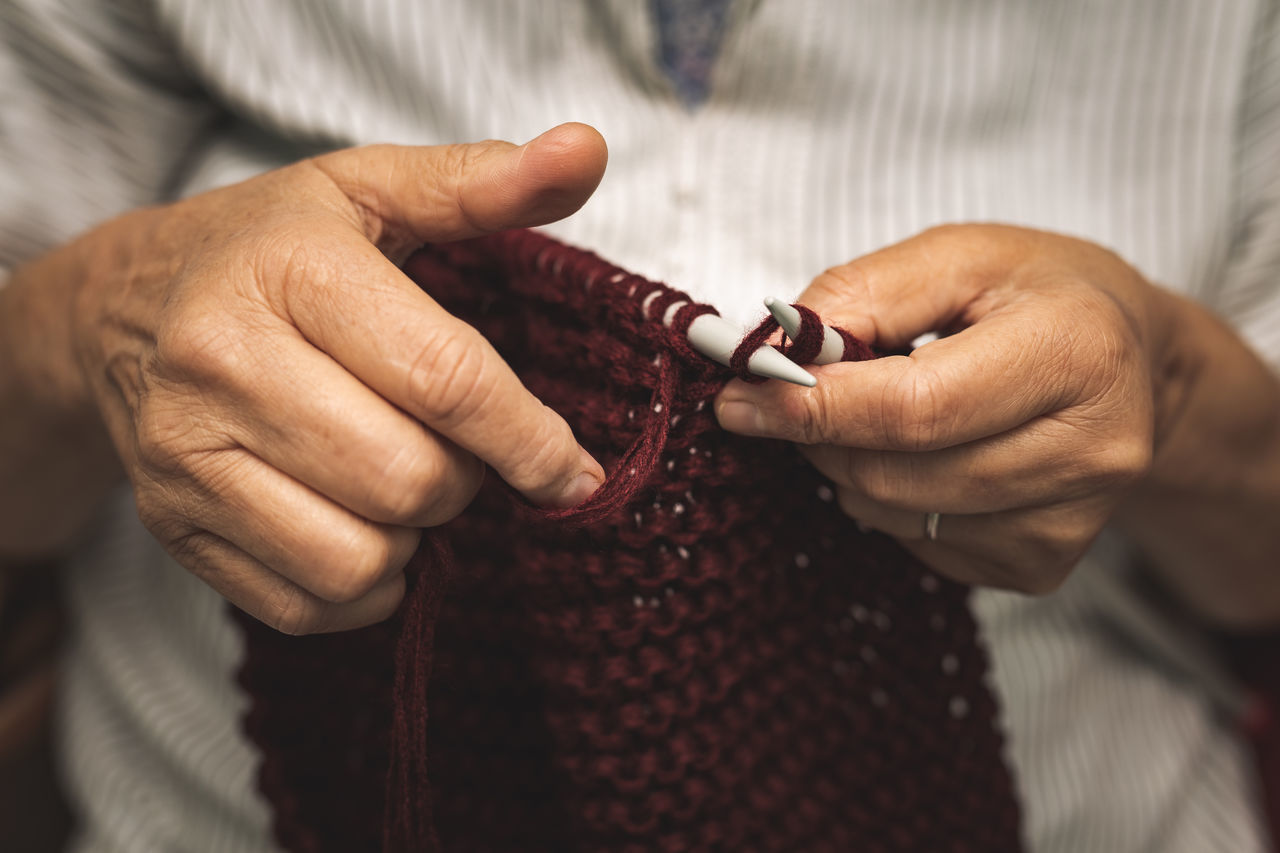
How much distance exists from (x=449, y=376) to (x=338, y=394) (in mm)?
67

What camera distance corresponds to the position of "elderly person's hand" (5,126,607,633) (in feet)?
1.54

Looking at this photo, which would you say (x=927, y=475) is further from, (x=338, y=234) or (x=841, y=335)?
(x=338, y=234)

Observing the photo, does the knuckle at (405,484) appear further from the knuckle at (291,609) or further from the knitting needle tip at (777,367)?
the knitting needle tip at (777,367)

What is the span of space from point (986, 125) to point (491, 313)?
1.86 ft

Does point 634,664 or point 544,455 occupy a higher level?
point 544,455

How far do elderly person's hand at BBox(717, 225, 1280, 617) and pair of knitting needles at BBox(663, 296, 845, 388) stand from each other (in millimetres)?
16

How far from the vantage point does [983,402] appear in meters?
0.53

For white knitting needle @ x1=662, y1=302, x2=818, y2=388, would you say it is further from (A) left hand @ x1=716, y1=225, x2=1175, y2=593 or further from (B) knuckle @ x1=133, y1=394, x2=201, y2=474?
(B) knuckle @ x1=133, y1=394, x2=201, y2=474

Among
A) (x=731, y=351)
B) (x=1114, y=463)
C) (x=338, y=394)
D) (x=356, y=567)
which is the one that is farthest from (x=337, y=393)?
(x=1114, y=463)

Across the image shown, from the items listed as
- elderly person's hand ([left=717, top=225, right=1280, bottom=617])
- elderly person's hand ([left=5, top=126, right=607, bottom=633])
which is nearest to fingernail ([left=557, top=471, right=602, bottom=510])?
elderly person's hand ([left=5, top=126, right=607, bottom=633])

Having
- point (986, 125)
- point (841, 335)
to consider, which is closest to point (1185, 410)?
point (986, 125)

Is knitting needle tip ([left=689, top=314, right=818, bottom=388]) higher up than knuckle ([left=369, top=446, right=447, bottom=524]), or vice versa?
knitting needle tip ([left=689, top=314, right=818, bottom=388])

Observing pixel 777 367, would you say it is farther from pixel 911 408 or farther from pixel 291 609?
pixel 291 609

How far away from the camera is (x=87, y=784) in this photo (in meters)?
0.89
